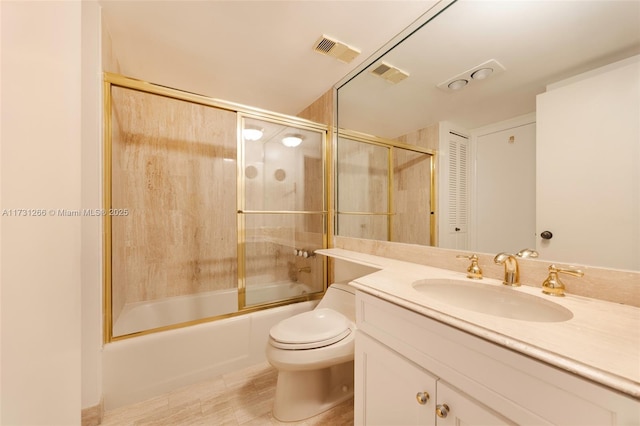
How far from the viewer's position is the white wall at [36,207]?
43cm

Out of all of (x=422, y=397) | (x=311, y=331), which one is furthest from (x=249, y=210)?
(x=422, y=397)

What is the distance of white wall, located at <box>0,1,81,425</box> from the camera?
43 centimetres

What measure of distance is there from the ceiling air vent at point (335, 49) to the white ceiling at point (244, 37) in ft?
0.12

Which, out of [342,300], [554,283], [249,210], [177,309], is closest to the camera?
[554,283]

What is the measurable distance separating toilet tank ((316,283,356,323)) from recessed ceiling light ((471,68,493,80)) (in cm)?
135

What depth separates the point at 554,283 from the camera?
2.42ft

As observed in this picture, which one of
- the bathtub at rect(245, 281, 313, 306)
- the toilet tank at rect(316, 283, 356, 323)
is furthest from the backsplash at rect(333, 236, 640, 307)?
the bathtub at rect(245, 281, 313, 306)

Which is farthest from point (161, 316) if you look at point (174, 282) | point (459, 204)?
point (459, 204)

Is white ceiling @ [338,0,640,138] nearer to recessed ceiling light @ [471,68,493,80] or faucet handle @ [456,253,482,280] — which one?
recessed ceiling light @ [471,68,493,80]

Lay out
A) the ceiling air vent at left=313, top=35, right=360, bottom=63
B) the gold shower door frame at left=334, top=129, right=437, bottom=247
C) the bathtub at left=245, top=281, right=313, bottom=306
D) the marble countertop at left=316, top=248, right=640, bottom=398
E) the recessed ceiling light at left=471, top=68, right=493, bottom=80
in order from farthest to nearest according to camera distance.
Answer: the bathtub at left=245, top=281, right=313, bottom=306 → the ceiling air vent at left=313, top=35, right=360, bottom=63 → the gold shower door frame at left=334, top=129, right=437, bottom=247 → the recessed ceiling light at left=471, top=68, right=493, bottom=80 → the marble countertop at left=316, top=248, right=640, bottom=398

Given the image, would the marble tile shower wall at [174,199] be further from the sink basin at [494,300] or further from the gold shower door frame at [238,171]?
the sink basin at [494,300]

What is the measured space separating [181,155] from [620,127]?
2591 millimetres

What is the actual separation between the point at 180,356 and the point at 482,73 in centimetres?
229

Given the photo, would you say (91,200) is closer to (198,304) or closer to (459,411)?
(198,304)
